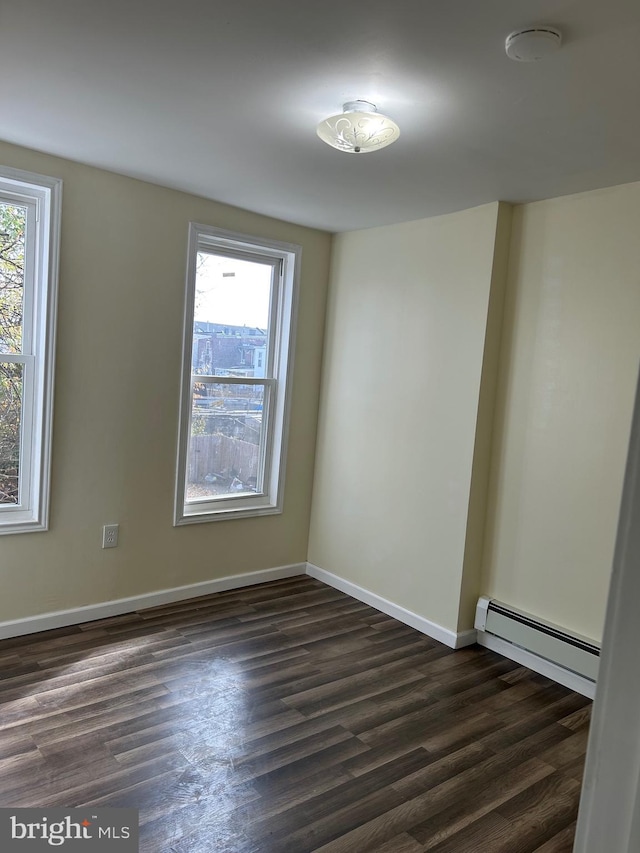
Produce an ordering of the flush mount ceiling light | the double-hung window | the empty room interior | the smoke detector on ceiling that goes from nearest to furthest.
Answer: the smoke detector on ceiling
the empty room interior
the flush mount ceiling light
the double-hung window

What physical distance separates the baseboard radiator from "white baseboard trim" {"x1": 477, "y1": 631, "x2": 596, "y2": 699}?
0.07 feet

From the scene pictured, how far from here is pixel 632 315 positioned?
287 cm

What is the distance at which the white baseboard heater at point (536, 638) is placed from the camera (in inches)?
118

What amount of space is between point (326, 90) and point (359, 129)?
193 millimetres

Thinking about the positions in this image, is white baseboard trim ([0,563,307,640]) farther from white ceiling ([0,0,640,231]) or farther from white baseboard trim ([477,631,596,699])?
white ceiling ([0,0,640,231])

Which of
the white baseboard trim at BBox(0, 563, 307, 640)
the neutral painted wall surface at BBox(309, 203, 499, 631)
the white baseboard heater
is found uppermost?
the neutral painted wall surface at BBox(309, 203, 499, 631)

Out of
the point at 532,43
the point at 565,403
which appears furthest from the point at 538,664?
the point at 532,43

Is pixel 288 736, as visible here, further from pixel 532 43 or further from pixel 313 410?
pixel 532 43

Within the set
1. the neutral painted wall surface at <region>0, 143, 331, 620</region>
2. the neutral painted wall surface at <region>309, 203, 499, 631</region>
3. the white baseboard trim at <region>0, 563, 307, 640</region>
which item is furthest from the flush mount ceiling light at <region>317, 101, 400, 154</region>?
the white baseboard trim at <region>0, 563, 307, 640</region>

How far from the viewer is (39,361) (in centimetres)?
322

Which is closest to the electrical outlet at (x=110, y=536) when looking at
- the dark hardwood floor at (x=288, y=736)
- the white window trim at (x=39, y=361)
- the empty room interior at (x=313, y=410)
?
the empty room interior at (x=313, y=410)

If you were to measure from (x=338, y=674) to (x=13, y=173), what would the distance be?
298cm

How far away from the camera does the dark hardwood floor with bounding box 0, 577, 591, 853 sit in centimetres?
209

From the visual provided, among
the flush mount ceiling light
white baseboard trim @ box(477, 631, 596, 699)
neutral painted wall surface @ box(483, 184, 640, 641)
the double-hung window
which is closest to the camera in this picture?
the flush mount ceiling light
